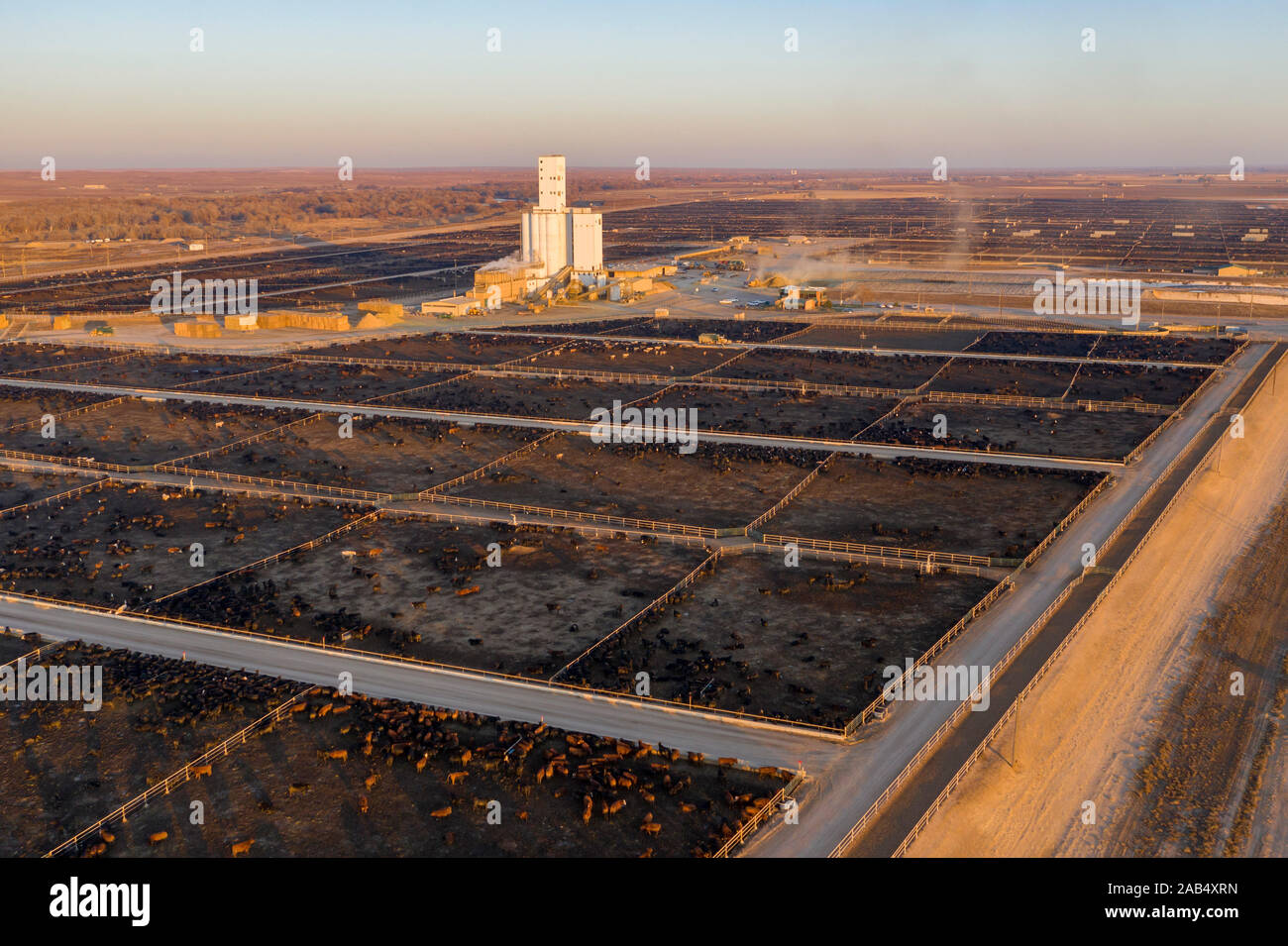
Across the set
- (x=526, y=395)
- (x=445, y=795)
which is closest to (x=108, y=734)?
(x=445, y=795)

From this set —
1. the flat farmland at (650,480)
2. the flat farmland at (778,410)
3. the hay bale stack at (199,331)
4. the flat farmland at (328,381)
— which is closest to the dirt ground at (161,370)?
the flat farmland at (328,381)

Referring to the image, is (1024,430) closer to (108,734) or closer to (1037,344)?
(1037,344)

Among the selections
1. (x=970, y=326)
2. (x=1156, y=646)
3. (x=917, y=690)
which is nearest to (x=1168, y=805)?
(x=917, y=690)

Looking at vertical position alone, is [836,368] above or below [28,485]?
above

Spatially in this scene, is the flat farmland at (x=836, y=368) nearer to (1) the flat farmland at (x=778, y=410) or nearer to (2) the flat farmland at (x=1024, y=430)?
(1) the flat farmland at (x=778, y=410)

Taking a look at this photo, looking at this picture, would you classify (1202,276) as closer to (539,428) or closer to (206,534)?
(539,428)

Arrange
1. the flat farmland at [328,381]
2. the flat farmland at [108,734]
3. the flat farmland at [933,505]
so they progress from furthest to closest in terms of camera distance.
Answer: 1. the flat farmland at [328,381]
2. the flat farmland at [933,505]
3. the flat farmland at [108,734]
